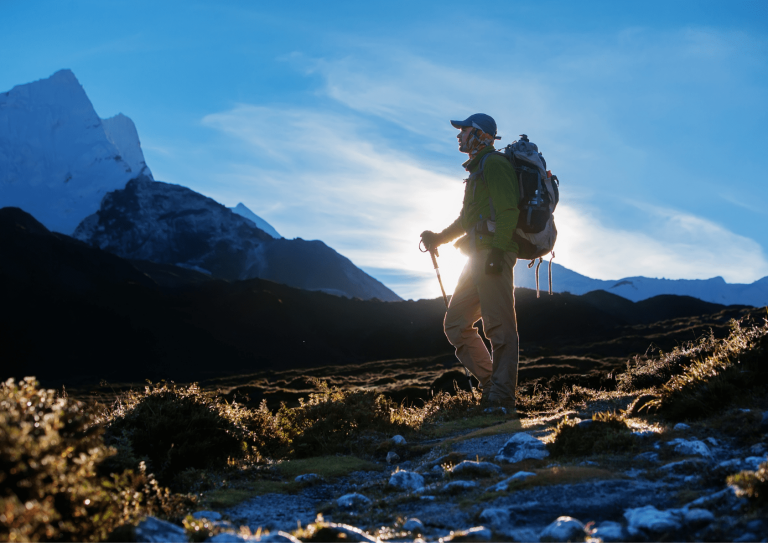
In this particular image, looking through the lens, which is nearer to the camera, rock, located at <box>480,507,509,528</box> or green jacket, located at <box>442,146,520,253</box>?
rock, located at <box>480,507,509,528</box>

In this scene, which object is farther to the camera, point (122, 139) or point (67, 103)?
point (122, 139)

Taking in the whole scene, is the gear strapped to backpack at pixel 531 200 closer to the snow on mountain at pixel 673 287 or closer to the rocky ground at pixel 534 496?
the rocky ground at pixel 534 496

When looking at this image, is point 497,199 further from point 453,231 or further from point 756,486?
point 756,486

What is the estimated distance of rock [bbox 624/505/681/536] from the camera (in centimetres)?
203

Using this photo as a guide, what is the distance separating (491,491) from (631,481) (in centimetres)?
65

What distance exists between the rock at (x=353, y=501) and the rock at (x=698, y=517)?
4.81ft

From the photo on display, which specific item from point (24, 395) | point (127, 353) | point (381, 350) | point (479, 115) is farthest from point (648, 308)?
point (24, 395)

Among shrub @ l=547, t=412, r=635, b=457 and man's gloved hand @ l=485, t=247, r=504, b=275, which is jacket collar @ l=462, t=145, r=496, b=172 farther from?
shrub @ l=547, t=412, r=635, b=457

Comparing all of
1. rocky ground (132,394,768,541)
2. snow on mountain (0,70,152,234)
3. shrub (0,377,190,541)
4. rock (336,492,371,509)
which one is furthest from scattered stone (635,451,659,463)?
snow on mountain (0,70,152,234)

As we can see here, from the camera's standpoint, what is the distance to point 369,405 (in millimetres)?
5574

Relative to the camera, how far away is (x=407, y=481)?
321cm

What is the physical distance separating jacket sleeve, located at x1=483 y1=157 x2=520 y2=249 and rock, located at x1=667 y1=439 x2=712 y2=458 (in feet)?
9.50

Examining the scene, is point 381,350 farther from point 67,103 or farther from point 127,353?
point 67,103

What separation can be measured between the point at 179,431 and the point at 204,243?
124 meters
